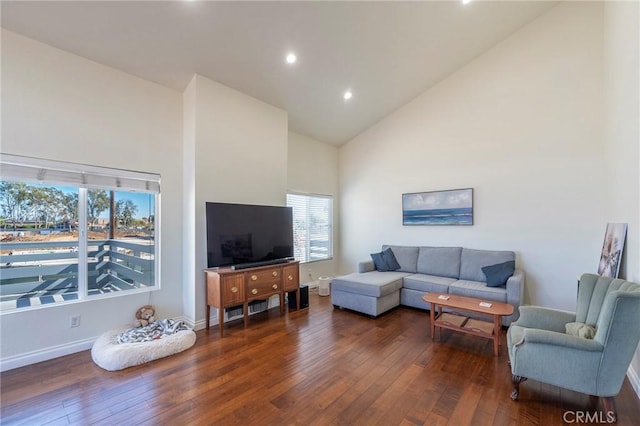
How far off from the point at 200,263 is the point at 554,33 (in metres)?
5.81

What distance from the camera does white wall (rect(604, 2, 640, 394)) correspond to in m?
2.46

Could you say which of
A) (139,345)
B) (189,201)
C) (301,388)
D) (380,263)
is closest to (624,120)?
(380,263)

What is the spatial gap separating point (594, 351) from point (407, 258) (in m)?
3.13

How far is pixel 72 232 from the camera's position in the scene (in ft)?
10.0

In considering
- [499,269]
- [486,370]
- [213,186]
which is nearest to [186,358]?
[213,186]

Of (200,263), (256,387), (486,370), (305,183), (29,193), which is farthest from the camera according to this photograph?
(305,183)

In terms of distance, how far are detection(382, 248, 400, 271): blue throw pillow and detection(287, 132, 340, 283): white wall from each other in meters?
1.50

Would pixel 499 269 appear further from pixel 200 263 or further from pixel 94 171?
pixel 94 171

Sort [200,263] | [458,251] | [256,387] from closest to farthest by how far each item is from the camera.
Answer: [256,387] → [200,263] → [458,251]

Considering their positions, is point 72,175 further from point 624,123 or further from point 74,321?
point 624,123

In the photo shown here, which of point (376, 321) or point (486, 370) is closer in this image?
point (486, 370)

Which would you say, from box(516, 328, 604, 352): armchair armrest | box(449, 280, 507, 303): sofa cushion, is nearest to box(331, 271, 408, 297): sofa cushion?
box(449, 280, 507, 303): sofa cushion

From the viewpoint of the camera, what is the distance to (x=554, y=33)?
152 inches

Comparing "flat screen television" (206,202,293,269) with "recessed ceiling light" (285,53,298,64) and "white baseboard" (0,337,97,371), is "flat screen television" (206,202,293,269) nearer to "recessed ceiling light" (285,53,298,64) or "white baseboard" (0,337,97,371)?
"white baseboard" (0,337,97,371)
